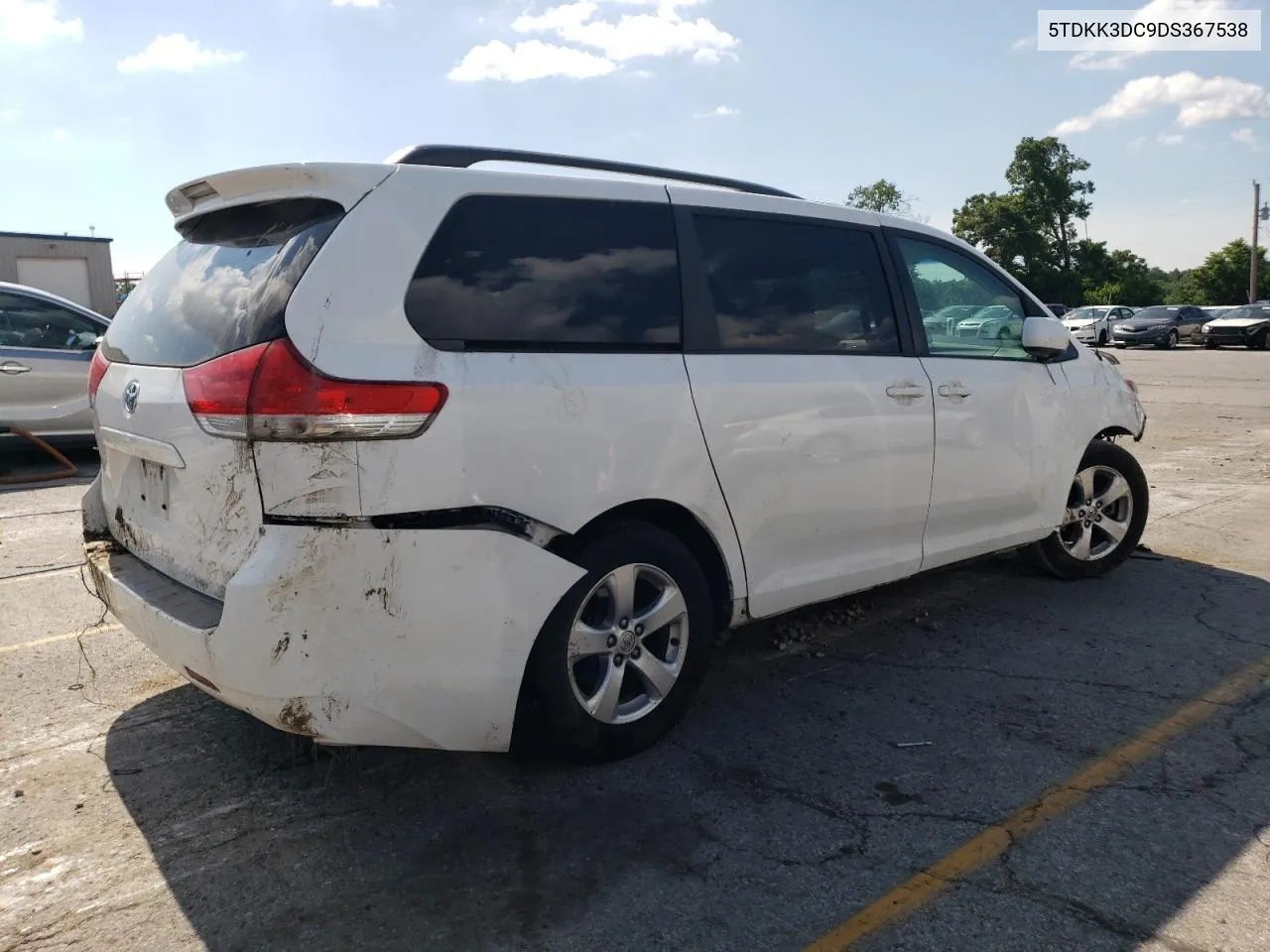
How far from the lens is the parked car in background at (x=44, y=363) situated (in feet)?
30.8

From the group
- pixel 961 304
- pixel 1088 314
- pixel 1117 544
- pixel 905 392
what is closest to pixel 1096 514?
pixel 1117 544

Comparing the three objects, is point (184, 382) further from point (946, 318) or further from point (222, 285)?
point (946, 318)

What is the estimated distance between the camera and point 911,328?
447 cm

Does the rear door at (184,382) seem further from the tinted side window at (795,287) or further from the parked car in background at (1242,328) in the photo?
the parked car in background at (1242,328)

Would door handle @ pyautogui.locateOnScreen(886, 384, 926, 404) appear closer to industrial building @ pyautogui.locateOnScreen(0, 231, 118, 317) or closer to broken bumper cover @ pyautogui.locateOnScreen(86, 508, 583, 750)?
broken bumper cover @ pyautogui.locateOnScreen(86, 508, 583, 750)

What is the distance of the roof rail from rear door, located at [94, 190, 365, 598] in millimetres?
415

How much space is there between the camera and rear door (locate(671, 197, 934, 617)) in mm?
3678

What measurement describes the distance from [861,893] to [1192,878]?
3.05 ft

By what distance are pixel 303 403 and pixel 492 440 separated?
1.77ft

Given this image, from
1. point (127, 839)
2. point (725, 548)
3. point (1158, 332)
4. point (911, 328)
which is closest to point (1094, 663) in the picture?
point (911, 328)

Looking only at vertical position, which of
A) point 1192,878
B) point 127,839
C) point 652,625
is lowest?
point 1192,878

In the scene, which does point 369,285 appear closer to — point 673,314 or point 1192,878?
point 673,314

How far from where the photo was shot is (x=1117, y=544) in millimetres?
5832

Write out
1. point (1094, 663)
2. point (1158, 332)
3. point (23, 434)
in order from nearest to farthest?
point (1094, 663) → point (23, 434) → point (1158, 332)
